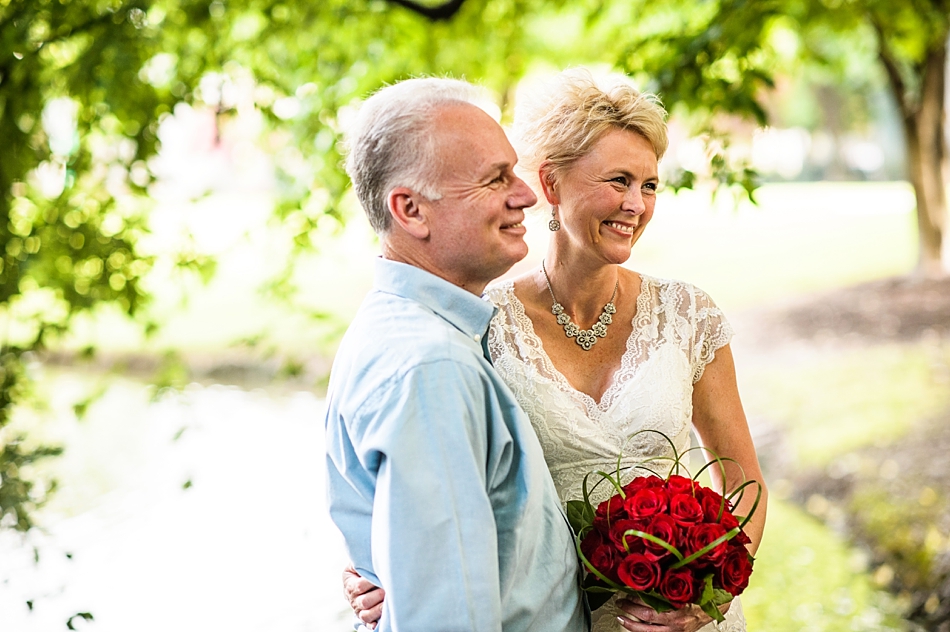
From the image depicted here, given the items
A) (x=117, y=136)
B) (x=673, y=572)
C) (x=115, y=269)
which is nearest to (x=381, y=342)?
(x=673, y=572)

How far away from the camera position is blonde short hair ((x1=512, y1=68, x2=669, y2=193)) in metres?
2.27

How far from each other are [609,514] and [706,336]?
75cm

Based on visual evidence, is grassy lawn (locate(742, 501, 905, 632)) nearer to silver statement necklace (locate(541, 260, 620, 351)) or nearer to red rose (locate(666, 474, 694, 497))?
silver statement necklace (locate(541, 260, 620, 351))

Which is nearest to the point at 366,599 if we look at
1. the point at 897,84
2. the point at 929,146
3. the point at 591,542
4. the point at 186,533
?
the point at 591,542

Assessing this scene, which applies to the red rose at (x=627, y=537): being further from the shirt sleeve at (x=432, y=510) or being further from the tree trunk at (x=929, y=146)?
the tree trunk at (x=929, y=146)

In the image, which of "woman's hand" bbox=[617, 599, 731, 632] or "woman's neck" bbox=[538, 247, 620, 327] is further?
"woman's neck" bbox=[538, 247, 620, 327]

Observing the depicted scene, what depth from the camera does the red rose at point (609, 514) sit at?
70.9 inches

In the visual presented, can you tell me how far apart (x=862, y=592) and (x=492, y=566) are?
Answer: 4.81 m

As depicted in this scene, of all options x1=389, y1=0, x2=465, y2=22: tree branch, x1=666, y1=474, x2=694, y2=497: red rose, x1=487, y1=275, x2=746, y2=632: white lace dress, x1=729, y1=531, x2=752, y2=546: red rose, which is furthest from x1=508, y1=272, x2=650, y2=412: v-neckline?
x1=389, y1=0, x2=465, y2=22: tree branch

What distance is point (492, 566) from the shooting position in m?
1.50

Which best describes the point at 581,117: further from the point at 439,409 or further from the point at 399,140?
the point at 439,409

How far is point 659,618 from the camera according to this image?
1843 mm

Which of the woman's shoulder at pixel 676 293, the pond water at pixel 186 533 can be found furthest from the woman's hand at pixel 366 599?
the pond water at pixel 186 533

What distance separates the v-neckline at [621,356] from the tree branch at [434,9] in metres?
2.55
